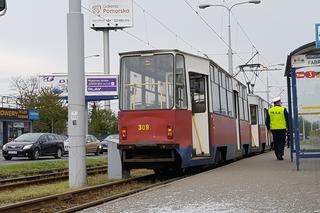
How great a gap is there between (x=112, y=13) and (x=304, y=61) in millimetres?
55048

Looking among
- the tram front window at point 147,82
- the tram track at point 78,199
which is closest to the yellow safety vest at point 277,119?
the tram track at point 78,199

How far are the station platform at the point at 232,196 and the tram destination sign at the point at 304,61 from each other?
2608 millimetres

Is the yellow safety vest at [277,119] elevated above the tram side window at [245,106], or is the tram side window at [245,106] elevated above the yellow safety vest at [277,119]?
the tram side window at [245,106]

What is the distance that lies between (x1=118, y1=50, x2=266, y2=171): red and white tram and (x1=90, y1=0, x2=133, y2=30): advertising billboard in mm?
51445

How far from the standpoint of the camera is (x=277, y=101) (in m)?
17.4

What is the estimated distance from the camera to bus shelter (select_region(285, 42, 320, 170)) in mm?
12883

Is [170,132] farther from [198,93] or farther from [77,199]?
[77,199]

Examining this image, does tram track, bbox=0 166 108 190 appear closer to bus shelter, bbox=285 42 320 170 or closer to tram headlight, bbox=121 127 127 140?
tram headlight, bbox=121 127 127 140

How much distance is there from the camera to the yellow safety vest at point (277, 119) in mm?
17031

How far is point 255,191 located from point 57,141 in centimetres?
2095

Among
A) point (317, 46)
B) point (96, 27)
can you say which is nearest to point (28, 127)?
point (96, 27)

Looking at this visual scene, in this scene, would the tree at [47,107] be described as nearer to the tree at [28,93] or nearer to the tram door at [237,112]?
the tree at [28,93]

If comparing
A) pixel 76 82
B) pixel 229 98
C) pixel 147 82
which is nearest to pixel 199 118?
pixel 147 82

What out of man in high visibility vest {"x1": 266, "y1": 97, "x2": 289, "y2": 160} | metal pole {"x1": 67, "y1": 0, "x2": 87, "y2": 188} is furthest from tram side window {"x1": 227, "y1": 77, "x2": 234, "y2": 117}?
metal pole {"x1": 67, "y1": 0, "x2": 87, "y2": 188}
